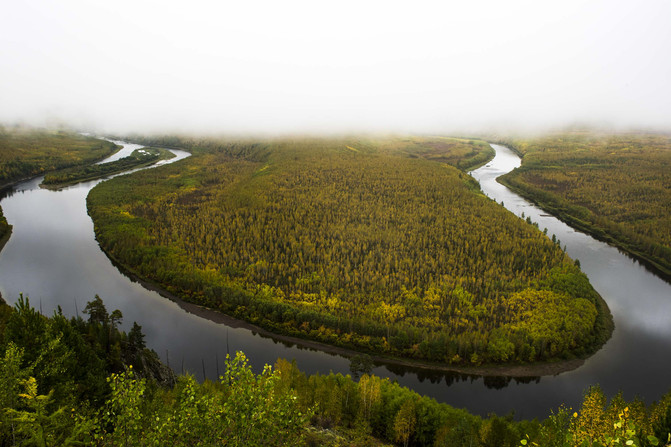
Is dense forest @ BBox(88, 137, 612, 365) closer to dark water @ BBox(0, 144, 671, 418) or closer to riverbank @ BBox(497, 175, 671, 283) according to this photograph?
dark water @ BBox(0, 144, 671, 418)

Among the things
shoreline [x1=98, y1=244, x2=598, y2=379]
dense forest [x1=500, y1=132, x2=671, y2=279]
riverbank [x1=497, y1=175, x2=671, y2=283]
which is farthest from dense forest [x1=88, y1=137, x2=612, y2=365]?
dense forest [x1=500, y1=132, x2=671, y2=279]

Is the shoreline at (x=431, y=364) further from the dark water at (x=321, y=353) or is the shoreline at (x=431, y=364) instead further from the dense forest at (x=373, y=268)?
the dense forest at (x=373, y=268)

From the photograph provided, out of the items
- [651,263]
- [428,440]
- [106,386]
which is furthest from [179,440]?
[651,263]

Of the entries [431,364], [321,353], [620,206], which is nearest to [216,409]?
[321,353]

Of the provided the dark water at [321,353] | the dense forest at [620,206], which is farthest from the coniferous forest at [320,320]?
the dense forest at [620,206]

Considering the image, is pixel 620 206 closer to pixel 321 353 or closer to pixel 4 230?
pixel 321 353

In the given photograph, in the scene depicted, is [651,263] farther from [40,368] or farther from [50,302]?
[50,302]
